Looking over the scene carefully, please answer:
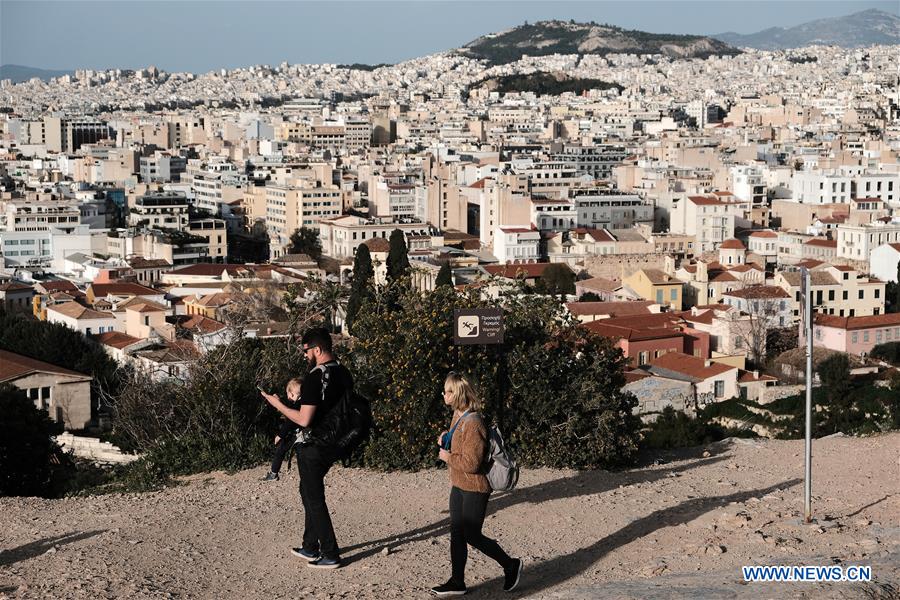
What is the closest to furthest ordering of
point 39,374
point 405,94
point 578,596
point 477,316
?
point 578,596
point 477,316
point 39,374
point 405,94

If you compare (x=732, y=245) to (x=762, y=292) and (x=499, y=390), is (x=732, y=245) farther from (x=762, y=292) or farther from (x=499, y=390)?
(x=499, y=390)

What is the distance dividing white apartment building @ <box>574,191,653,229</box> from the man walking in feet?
120

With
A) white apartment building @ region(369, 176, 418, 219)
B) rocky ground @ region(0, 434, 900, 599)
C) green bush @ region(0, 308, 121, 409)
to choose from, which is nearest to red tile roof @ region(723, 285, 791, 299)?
green bush @ region(0, 308, 121, 409)

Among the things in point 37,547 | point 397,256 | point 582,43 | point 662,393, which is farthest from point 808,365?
point 582,43

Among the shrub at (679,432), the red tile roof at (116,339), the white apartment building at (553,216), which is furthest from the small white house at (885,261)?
the red tile roof at (116,339)

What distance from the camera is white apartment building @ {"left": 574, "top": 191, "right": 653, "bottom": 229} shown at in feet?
140

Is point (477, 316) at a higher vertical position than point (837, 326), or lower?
higher

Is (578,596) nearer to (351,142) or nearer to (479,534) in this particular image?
(479,534)

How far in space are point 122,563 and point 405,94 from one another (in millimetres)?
123810

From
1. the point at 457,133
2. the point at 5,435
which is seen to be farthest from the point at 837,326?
the point at 457,133

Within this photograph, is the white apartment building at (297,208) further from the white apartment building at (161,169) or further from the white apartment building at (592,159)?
the white apartment building at (161,169)

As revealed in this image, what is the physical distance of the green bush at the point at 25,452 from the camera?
933 centimetres

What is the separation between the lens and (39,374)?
18.6m

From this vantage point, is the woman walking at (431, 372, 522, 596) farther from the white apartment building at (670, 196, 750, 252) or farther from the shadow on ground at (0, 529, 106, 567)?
the white apartment building at (670, 196, 750, 252)
